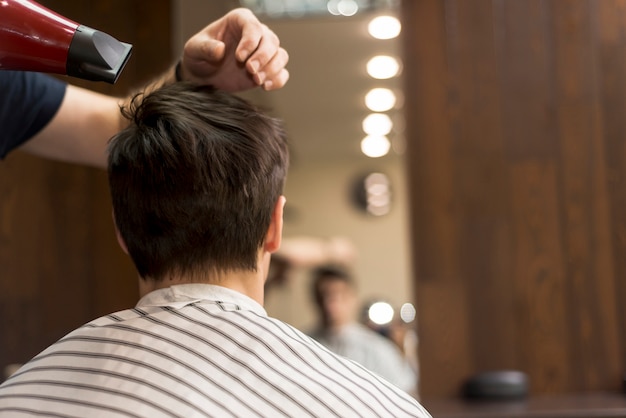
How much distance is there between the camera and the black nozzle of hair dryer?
0.94 m

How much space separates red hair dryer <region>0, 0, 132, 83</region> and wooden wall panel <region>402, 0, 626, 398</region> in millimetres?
2046

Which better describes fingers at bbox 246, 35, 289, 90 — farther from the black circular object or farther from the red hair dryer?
the black circular object

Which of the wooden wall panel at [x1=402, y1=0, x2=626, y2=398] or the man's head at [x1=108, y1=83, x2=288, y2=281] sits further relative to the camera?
the wooden wall panel at [x1=402, y1=0, x2=626, y2=398]

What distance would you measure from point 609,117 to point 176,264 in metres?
2.16

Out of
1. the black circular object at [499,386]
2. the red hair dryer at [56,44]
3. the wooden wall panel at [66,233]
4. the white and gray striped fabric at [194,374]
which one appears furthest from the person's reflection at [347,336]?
the red hair dryer at [56,44]

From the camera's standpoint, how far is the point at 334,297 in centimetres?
478

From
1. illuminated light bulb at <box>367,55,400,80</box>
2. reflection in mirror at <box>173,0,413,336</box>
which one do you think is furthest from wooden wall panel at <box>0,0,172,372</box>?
illuminated light bulb at <box>367,55,400,80</box>

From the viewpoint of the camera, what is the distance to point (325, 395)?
100cm

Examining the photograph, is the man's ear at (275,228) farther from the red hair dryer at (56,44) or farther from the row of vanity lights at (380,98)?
the row of vanity lights at (380,98)

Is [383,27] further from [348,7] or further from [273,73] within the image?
[273,73]

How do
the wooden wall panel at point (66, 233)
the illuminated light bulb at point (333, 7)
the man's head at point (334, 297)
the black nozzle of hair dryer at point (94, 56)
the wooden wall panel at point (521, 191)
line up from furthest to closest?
the man's head at point (334, 297) < the illuminated light bulb at point (333, 7) < the wooden wall panel at point (66, 233) < the wooden wall panel at point (521, 191) < the black nozzle of hair dryer at point (94, 56)

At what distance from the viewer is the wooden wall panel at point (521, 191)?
2826mm

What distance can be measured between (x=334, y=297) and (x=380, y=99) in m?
1.22

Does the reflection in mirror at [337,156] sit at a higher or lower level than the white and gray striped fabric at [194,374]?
higher
